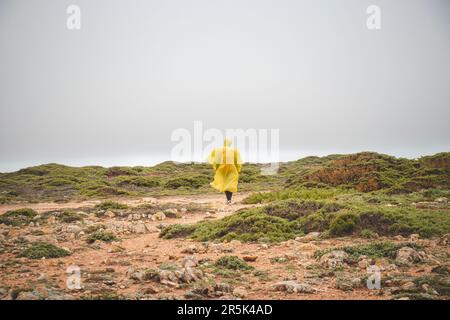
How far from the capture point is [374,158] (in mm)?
21672

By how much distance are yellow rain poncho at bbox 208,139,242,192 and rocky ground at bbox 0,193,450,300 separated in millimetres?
A: 5958

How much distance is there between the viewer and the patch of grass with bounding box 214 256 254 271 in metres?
7.09

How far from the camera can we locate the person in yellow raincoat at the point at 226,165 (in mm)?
15797

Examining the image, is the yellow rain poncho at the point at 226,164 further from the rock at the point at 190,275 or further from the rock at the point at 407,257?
the rock at the point at 190,275

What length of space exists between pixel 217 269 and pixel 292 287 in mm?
1601

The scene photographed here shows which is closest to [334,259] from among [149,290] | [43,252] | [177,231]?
[149,290]

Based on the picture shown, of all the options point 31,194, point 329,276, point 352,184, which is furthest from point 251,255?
point 31,194

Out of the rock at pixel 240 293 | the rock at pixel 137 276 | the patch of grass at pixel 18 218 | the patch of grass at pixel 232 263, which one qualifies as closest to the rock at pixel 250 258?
the patch of grass at pixel 232 263

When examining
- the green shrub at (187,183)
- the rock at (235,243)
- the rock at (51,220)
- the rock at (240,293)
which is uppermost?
the green shrub at (187,183)

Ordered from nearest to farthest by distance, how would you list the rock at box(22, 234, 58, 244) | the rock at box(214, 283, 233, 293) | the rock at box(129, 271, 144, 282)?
the rock at box(214, 283, 233, 293), the rock at box(129, 271, 144, 282), the rock at box(22, 234, 58, 244)

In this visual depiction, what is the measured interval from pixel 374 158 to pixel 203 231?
1415 centimetres

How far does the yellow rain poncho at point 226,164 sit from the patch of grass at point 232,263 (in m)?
8.53

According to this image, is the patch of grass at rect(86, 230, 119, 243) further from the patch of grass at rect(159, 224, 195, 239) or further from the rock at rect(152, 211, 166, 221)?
the rock at rect(152, 211, 166, 221)

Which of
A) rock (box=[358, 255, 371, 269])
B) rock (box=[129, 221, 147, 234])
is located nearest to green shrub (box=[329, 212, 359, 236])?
rock (box=[358, 255, 371, 269])
